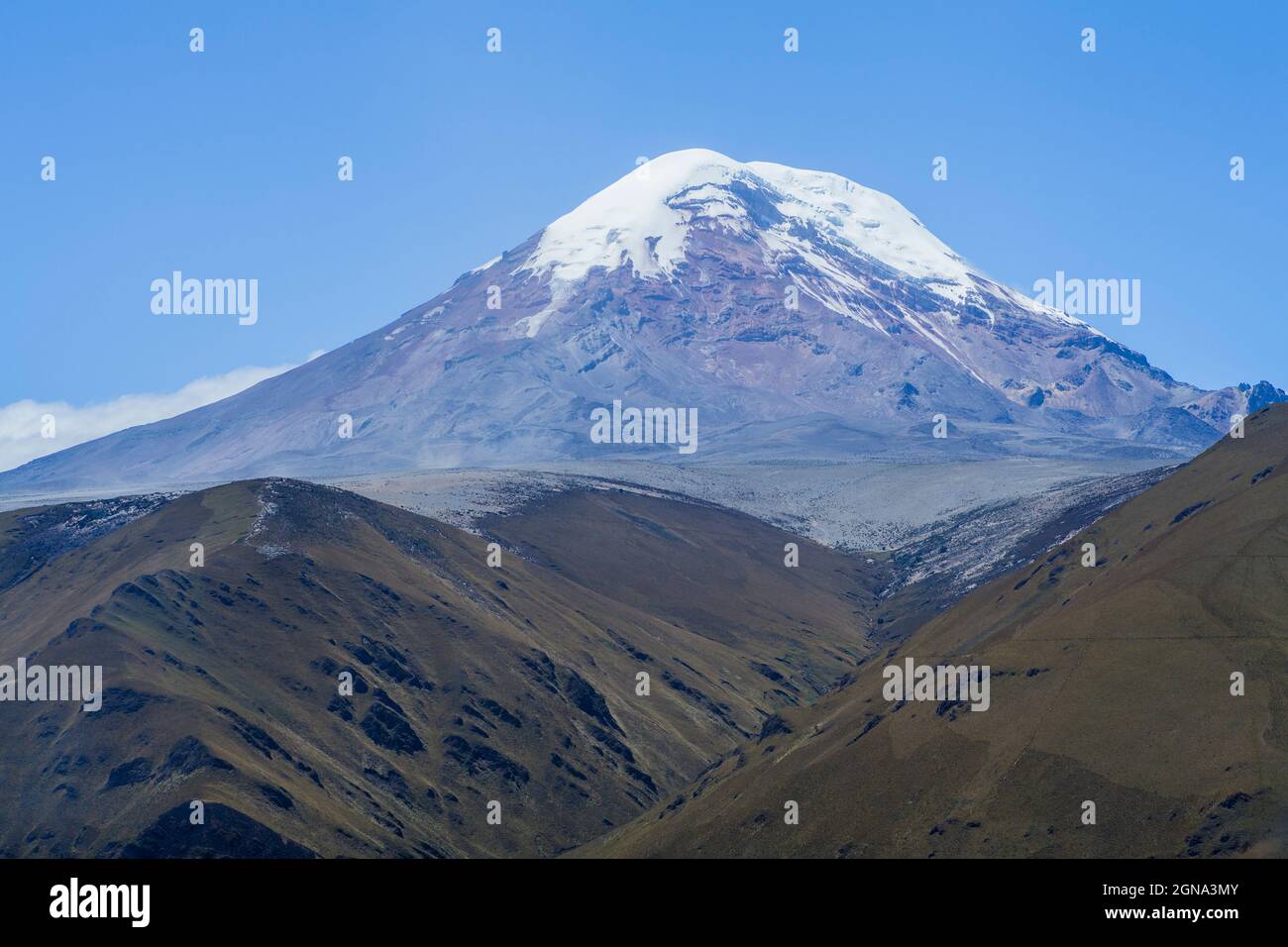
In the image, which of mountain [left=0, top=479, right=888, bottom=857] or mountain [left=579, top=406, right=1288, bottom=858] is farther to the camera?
mountain [left=0, top=479, right=888, bottom=857]

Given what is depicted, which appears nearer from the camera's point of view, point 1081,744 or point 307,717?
point 1081,744

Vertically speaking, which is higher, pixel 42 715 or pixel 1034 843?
pixel 42 715

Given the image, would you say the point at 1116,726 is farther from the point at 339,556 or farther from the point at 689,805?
the point at 339,556

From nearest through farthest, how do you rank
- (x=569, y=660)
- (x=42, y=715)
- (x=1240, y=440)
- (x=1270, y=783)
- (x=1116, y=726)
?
(x=1270, y=783) → (x=1116, y=726) → (x=42, y=715) → (x=1240, y=440) → (x=569, y=660)

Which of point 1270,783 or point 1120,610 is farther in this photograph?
point 1120,610

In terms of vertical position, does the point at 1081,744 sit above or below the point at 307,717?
below

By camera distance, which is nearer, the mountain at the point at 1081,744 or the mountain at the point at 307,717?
the mountain at the point at 1081,744
